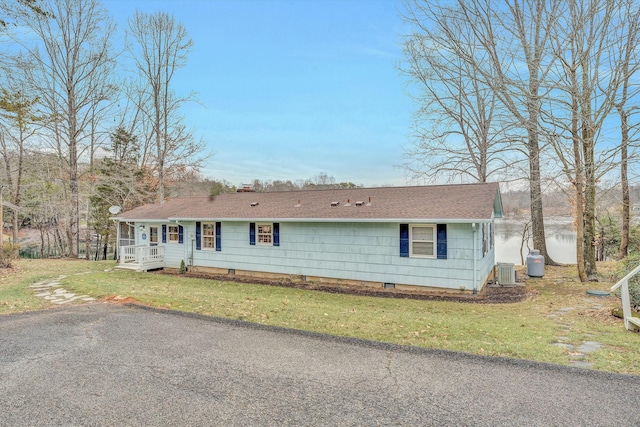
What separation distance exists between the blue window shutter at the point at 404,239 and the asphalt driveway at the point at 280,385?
5.58 m

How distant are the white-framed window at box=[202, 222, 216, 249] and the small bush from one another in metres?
7.29

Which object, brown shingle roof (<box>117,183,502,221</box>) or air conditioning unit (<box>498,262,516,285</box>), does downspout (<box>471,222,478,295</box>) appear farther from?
air conditioning unit (<box>498,262,516,285</box>)

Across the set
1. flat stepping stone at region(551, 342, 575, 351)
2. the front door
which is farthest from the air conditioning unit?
the front door

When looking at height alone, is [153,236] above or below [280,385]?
above

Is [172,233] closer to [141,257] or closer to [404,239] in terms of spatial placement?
[141,257]

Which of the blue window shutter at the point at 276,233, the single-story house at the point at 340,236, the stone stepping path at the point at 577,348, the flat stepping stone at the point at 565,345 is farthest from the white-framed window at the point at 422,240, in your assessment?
the flat stepping stone at the point at 565,345

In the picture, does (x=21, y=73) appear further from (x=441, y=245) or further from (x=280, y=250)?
(x=441, y=245)

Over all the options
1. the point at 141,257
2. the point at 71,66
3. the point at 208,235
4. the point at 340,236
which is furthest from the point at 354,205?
the point at 71,66

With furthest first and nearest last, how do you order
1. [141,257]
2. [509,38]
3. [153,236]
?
[153,236] < [141,257] < [509,38]

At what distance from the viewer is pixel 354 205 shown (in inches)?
462

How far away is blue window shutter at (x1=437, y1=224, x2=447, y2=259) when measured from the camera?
31.7 ft

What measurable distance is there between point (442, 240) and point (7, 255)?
1675 centimetres

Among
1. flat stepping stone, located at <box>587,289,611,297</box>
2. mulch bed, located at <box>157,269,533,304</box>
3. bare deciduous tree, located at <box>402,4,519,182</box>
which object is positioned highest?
bare deciduous tree, located at <box>402,4,519,182</box>

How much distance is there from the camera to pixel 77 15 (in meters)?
19.2
